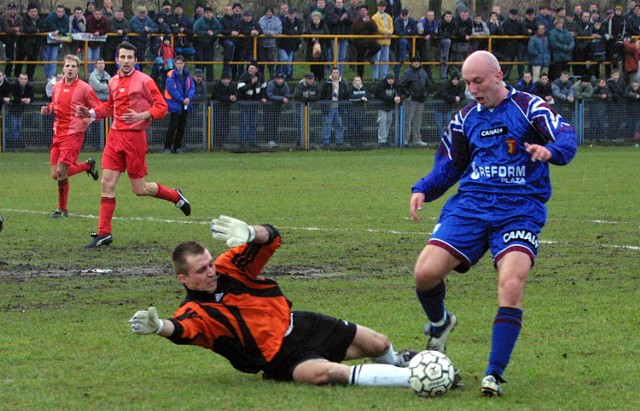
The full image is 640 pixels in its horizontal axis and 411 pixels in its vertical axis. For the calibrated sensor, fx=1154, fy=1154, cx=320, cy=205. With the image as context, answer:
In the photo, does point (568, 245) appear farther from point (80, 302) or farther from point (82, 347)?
point (82, 347)

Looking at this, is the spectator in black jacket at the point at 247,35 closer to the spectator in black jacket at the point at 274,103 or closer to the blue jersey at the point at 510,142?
the spectator in black jacket at the point at 274,103

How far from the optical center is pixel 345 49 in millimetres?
31281

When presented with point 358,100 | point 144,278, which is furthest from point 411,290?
point 358,100

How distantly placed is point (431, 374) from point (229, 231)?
1.32 metres

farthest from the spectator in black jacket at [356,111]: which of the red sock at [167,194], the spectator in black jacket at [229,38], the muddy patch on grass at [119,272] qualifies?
the muddy patch on grass at [119,272]

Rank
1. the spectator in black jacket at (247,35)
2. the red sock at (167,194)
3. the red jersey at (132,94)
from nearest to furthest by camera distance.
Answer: the red jersey at (132,94)
the red sock at (167,194)
the spectator in black jacket at (247,35)

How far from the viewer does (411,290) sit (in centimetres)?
999

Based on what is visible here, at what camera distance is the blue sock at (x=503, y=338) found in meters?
6.21

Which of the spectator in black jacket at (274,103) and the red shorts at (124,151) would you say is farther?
the spectator in black jacket at (274,103)

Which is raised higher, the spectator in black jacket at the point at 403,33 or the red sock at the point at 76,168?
the spectator in black jacket at the point at 403,33

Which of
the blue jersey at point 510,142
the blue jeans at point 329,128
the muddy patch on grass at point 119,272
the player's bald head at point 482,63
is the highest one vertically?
the player's bald head at point 482,63

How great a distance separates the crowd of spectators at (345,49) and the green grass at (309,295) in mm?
8640

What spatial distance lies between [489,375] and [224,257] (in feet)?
5.44

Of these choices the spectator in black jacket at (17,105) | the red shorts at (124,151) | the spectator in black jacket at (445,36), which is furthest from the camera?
the spectator in black jacket at (445,36)
